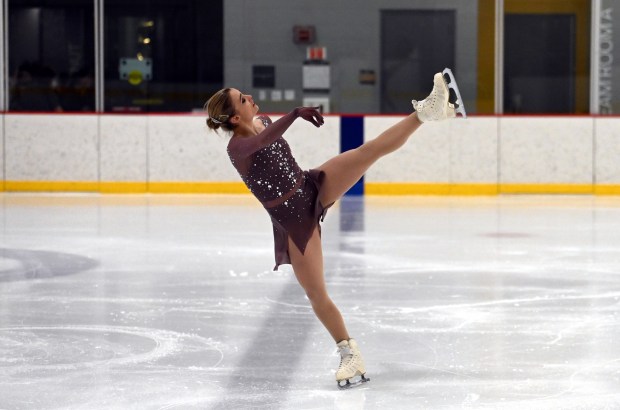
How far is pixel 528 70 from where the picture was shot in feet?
48.4

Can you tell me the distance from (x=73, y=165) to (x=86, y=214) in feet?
9.65

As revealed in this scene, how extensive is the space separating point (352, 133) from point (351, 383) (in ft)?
33.9

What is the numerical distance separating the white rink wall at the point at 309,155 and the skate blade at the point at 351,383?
32.6 ft

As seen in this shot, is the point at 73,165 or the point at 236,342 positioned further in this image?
the point at 73,165

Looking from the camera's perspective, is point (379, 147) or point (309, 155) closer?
point (379, 147)

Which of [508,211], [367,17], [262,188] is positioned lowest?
[508,211]

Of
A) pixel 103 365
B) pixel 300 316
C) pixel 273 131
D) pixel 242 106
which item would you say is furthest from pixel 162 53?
pixel 273 131

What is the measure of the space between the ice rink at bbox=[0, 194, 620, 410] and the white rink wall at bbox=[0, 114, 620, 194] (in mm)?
3519

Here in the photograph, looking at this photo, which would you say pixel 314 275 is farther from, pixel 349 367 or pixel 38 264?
pixel 38 264

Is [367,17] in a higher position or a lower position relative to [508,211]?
higher

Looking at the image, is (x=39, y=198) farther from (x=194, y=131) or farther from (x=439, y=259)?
(x=439, y=259)

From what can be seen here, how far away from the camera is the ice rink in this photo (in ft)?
13.4

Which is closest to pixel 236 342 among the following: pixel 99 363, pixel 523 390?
pixel 99 363

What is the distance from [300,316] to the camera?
5668mm
